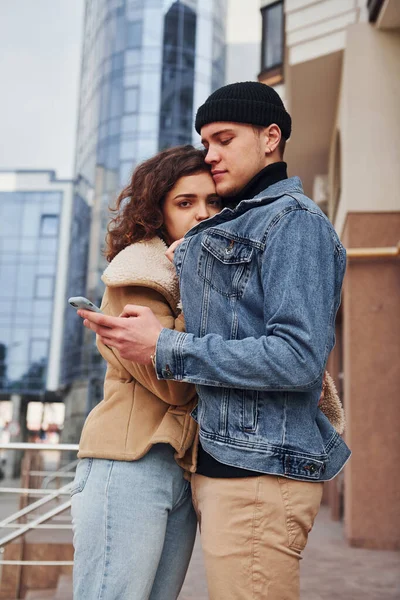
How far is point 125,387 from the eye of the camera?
183 cm

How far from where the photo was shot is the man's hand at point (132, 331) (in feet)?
5.38

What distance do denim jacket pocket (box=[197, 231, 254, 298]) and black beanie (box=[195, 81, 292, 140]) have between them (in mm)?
364

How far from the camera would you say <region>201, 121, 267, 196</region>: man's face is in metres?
1.87

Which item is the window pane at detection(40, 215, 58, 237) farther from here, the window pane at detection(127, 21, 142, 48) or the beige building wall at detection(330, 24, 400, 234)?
the beige building wall at detection(330, 24, 400, 234)

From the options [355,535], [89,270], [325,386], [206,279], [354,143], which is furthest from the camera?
[89,270]

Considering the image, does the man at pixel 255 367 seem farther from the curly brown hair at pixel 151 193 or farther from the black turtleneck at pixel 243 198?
the curly brown hair at pixel 151 193

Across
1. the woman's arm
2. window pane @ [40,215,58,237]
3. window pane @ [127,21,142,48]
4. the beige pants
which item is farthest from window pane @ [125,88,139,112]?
the beige pants

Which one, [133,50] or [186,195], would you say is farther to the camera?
[133,50]

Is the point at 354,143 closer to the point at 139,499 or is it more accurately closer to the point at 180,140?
the point at 139,499

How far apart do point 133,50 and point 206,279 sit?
1236 inches

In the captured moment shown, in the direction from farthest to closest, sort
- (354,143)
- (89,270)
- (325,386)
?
(89,270) → (354,143) → (325,386)

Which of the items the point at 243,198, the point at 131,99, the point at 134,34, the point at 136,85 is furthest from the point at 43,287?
the point at 243,198

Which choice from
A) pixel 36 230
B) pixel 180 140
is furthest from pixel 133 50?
pixel 36 230

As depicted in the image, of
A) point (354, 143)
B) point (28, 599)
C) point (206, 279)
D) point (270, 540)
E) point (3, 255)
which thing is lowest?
point (28, 599)
